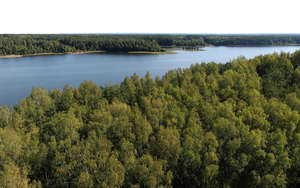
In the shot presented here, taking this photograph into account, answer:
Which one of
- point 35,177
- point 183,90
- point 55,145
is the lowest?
point 35,177

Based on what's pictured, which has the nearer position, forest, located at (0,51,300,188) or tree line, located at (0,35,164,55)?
forest, located at (0,51,300,188)

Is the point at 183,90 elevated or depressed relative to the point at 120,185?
elevated

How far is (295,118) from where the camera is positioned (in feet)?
75.6

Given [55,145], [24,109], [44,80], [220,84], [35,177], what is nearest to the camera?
[35,177]

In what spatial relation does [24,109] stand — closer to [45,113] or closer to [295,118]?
[45,113]

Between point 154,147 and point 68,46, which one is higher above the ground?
point 68,46

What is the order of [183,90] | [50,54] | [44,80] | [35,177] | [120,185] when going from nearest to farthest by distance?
[120,185] → [35,177] → [183,90] → [44,80] → [50,54]

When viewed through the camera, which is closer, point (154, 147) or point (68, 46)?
point (154, 147)

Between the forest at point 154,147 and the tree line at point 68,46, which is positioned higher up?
the tree line at point 68,46

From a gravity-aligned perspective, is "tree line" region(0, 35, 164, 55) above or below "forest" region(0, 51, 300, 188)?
above

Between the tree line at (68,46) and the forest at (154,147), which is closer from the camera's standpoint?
the forest at (154,147)

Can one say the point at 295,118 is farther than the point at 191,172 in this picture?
Yes

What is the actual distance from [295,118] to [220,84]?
12829 mm

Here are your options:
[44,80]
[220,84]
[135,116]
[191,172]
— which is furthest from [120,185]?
[44,80]
